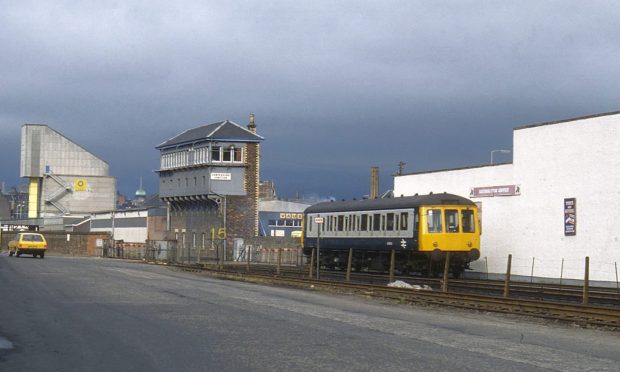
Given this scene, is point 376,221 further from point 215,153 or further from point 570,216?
point 215,153

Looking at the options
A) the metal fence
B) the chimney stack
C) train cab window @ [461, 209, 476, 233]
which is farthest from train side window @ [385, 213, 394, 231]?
the chimney stack

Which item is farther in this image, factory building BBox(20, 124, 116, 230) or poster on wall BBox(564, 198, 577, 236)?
factory building BBox(20, 124, 116, 230)

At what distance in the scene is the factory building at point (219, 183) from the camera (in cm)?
7062

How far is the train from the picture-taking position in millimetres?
32531

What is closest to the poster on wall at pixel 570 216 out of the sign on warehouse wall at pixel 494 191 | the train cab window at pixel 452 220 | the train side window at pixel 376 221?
the sign on warehouse wall at pixel 494 191

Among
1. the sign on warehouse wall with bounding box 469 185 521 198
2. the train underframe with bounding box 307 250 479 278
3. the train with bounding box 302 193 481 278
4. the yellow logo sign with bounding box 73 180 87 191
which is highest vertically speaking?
the yellow logo sign with bounding box 73 180 87 191

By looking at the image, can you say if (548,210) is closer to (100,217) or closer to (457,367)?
(457,367)

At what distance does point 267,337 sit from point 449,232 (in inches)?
785

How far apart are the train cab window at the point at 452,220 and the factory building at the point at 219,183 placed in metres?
36.5

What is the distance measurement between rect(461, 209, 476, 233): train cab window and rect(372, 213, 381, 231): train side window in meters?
3.87

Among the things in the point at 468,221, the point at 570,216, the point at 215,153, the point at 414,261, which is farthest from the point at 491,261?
the point at 215,153

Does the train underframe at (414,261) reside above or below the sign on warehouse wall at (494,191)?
below

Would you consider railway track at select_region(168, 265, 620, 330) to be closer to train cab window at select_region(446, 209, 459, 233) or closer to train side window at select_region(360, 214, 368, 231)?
train side window at select_region(360, 214, 368, 231)

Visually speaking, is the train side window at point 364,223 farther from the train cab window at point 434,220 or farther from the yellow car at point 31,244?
the yellow car at point 31,244
